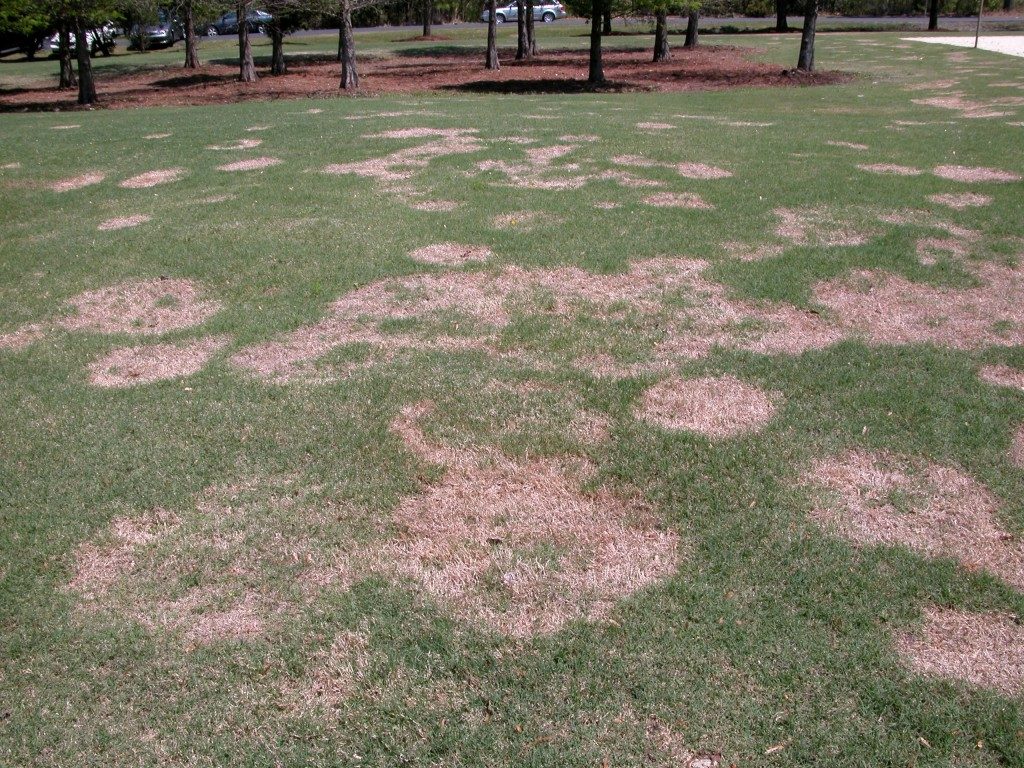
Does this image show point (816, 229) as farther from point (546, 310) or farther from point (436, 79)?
point (436, 79)

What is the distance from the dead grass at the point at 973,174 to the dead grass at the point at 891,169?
0.91 feet

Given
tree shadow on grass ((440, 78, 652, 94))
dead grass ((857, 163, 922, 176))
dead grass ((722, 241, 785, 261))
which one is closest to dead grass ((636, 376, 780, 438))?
dead grass ((722, 241, 785, 261))

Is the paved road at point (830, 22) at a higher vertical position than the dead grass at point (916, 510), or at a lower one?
higher

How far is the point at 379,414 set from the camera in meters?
5.81

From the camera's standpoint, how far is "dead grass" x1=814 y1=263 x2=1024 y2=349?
270 inches

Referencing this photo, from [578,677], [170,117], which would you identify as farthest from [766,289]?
[170,117]

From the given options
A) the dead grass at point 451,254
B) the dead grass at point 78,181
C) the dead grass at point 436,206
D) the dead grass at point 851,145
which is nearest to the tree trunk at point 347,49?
the dead grass at point 78,181

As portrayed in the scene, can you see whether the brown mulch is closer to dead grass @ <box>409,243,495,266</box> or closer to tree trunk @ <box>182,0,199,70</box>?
tree trunk @ <box>182,0,199,70</box>

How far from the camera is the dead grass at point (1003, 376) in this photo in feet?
20.0

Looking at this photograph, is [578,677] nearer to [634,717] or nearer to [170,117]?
[634,717]

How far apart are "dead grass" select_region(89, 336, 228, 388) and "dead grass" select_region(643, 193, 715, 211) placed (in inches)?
209

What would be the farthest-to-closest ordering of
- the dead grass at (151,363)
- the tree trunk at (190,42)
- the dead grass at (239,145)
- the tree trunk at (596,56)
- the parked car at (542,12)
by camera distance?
the parked car at (542,12)
the tree trunk at (190,42)
the tree trunk at (596,56)
the dead grass at (239,145)
the dead grass at (151,363)

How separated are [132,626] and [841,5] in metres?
64.6

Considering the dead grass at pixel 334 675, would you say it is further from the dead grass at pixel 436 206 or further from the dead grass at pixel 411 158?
the dead grass at pixel 411 158
